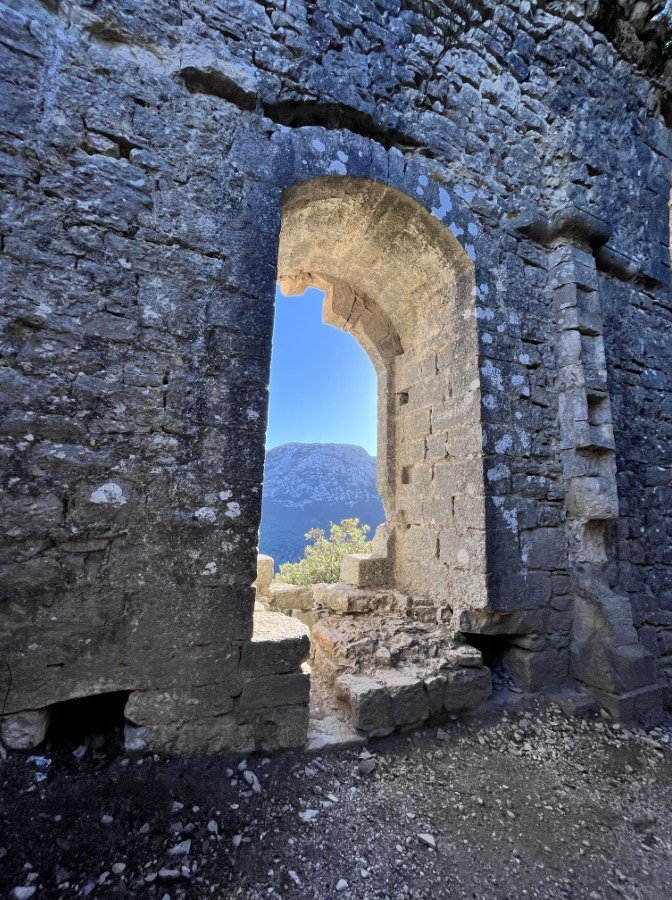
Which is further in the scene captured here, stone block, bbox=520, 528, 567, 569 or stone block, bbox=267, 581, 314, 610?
stone block, bbox=267, 581, 314, 610

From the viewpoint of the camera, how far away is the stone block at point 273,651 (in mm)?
2334

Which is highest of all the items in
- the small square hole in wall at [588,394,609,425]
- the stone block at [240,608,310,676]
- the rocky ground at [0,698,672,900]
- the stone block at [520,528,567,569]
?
the small square hole in wall at [588,394,609,425]

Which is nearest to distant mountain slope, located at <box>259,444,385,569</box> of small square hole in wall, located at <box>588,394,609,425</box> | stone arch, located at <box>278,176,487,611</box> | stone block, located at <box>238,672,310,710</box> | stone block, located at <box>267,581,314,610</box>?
stone block, located at <box>267,581,314,610</box>

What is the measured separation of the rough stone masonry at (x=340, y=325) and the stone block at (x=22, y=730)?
1 centimetres

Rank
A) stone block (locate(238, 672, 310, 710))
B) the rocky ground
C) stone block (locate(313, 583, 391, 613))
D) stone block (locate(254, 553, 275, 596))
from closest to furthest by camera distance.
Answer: the rocky ground < stone block (locate(238, 672, 310, 710)) < stone block (locate(313, 583, 391, 613)) < stone block (locate(254, 553, 275, 596))

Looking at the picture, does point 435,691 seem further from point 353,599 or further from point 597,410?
point 597,410

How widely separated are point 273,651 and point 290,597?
1.89 m

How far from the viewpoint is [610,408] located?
356 centimetres

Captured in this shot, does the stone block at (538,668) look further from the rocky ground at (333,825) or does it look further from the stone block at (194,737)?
the stone block at (194,737)

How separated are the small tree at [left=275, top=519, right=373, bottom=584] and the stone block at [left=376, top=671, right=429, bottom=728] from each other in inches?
271

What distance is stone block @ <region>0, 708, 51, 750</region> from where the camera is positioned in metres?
1.94

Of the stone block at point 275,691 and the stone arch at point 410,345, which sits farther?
the stone arch at point 410,345

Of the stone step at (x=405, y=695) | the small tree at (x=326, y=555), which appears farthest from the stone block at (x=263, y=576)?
the small tree at (x=326, y=555)

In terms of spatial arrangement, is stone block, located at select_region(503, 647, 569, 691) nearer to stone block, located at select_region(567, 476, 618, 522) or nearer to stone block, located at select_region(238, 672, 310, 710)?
stone block, located at select_region(567, 476, 618, 522)
